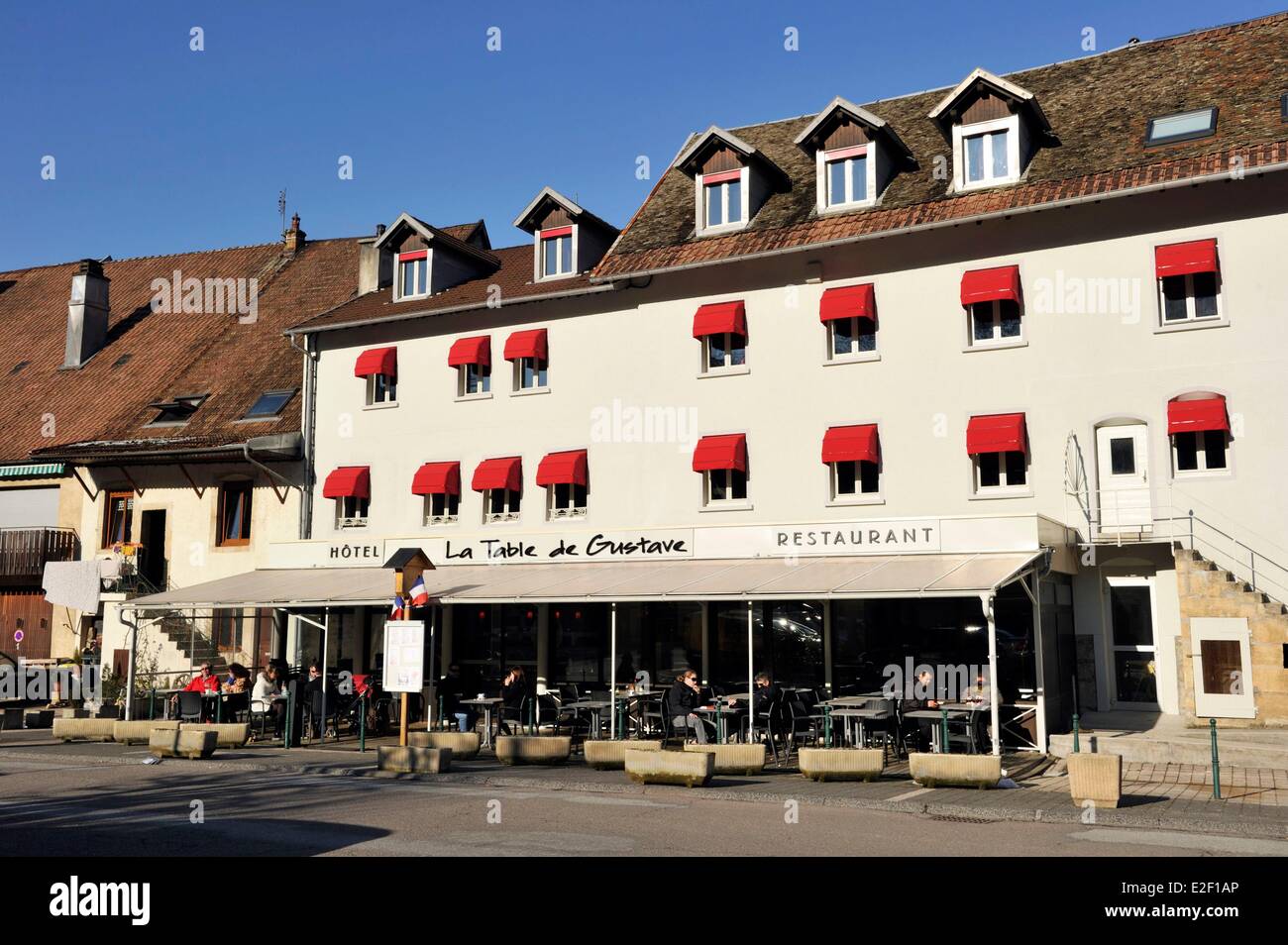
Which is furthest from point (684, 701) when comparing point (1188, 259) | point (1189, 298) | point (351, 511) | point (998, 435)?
point (351, 511)

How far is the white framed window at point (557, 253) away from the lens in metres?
24.8

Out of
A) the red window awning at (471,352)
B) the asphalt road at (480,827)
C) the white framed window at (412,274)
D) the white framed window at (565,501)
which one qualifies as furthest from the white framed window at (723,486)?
the white framed window at (412,274)

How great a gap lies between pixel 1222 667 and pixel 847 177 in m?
10.3

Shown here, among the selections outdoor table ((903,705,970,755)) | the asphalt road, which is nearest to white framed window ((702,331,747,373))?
outdoor table ((903,705,970,755))

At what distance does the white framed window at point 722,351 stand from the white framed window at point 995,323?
4134 millimetres

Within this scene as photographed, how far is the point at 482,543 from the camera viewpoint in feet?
76.3

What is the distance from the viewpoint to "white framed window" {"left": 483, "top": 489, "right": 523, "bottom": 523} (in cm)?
2389

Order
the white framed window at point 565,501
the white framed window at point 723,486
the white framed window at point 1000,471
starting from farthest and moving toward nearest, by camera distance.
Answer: the white framed window at point 565,501, the white framed window at point 723,486, the white framed window at point 1000,471

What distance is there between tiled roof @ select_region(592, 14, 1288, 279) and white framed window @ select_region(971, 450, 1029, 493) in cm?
396

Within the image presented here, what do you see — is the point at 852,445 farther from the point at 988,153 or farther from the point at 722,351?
the point at 988,153

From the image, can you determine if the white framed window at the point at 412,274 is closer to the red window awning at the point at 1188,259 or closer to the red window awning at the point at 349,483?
the red window awning at the point at 349,483

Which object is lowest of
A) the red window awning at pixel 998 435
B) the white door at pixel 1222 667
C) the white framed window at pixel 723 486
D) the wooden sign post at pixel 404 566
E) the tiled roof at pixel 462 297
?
the white door at pixel 1222 667

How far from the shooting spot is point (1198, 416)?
58.7ft
